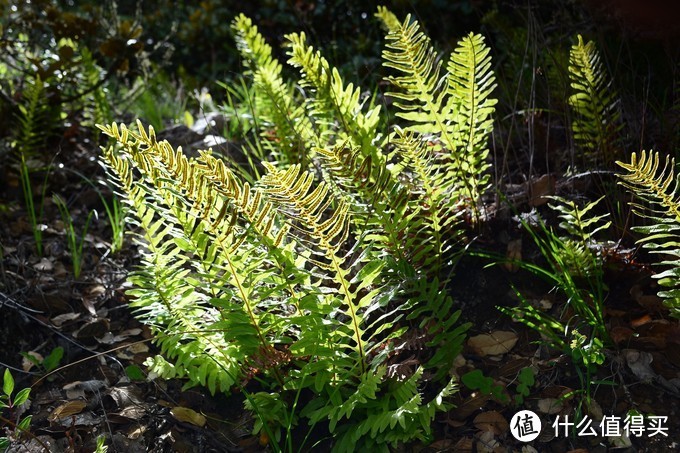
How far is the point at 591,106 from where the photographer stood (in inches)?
103

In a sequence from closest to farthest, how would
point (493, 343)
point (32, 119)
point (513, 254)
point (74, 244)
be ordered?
point (493, 343) < point (513, 254) < point (74, 244) < point (32, 119)

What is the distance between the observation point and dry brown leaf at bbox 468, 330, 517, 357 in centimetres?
231

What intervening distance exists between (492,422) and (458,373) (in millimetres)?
198

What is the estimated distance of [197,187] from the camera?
1.83 metres

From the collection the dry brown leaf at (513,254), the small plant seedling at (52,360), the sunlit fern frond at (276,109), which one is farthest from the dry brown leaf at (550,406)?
the small plant seedling at (52,360)

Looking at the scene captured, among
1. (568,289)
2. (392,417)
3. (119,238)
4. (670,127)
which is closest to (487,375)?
(568,289)

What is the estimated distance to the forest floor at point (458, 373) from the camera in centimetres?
211

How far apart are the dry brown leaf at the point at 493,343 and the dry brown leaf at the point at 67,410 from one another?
4.14 ft

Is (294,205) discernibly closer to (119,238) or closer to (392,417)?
(392,417)

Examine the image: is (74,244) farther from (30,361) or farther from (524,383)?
(524,383)

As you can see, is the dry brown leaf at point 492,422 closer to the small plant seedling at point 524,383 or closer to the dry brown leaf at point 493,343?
the small plant seedling at point 524,383

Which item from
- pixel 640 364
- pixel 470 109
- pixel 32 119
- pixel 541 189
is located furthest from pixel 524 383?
pixel 32 119

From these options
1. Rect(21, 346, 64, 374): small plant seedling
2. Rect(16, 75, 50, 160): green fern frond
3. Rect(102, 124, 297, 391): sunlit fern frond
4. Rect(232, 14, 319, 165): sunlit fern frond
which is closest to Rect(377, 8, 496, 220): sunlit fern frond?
Rect(232, 14, 319, 165): sunlit fern frond

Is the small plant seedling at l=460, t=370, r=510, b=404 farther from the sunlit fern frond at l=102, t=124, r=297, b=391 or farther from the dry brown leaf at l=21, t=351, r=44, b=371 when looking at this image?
the dry brown leaf at l=21, t=351, r=44, b=371
